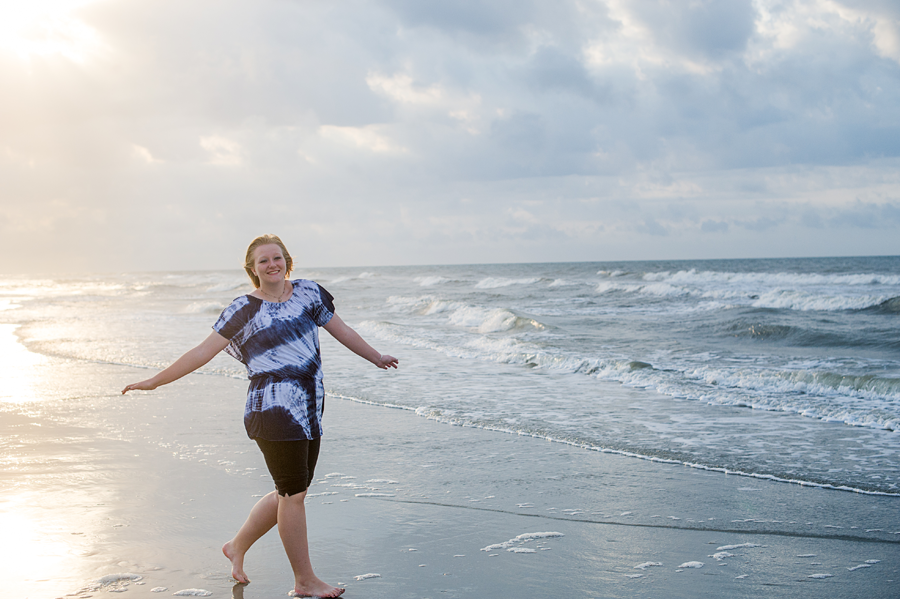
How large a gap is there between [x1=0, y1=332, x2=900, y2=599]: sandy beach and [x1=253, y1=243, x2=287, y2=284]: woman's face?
1625 millimetres

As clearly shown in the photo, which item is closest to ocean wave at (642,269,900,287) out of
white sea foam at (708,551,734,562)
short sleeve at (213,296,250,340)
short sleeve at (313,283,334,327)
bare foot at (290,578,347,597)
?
white sea foam at (708,551,734,562)

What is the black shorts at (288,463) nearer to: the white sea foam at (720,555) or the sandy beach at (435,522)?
the sandy beach at (435,522)

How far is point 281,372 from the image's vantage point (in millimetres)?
3367

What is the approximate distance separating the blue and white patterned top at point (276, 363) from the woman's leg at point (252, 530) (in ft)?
1.65

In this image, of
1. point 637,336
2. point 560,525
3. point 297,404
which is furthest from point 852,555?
point 637,336

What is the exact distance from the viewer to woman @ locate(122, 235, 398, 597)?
3332mm

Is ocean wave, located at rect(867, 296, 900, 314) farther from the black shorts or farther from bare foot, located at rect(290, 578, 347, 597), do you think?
the black shorts

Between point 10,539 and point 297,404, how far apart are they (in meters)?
2.31

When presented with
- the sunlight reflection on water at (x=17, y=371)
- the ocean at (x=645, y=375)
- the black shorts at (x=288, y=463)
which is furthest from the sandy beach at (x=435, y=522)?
the sunlight reflection on water at (x=17, y=371)

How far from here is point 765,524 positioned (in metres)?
4.60

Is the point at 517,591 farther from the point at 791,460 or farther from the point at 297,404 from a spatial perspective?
the point at 791,460

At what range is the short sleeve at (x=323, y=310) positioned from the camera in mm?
3533

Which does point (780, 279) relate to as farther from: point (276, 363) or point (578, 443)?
point (276, 363)

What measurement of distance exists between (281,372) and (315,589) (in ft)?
3.66
